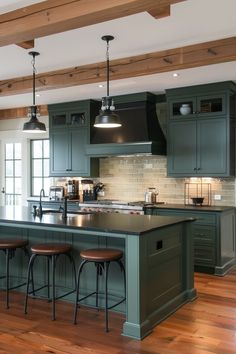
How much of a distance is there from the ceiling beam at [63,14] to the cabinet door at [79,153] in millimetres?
3511

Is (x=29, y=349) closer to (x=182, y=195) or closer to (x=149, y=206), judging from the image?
(x=149, y=206)

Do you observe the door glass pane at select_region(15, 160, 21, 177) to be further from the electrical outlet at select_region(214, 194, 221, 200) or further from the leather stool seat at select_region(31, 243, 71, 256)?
the leather stool seat at select_region(31, 243, 71, 256)

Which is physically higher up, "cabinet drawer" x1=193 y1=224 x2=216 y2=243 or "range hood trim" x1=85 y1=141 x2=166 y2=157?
"range hood trim" x1=85 y1=141 x2=166 y2=157

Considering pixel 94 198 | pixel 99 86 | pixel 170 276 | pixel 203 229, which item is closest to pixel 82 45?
pixel 99 86

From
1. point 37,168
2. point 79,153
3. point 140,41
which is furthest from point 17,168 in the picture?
point 140,41

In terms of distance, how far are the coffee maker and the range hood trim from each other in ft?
2.99

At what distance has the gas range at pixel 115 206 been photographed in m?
5.98

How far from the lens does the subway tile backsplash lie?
19.9 ft

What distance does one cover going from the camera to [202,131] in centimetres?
582

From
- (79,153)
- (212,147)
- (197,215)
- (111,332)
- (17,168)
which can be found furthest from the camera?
(17,168)

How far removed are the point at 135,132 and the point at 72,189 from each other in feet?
6.15

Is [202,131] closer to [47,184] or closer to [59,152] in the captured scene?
[59,152]

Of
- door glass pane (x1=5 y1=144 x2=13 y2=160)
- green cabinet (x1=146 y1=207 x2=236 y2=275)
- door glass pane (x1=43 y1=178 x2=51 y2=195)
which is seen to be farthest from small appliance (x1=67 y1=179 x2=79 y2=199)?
green cabinet (x1=146 y1=207 x2=236 y2=275)

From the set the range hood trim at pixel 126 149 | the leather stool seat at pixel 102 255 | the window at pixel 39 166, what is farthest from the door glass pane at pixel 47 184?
the leather stool seat at pixel 102 255
